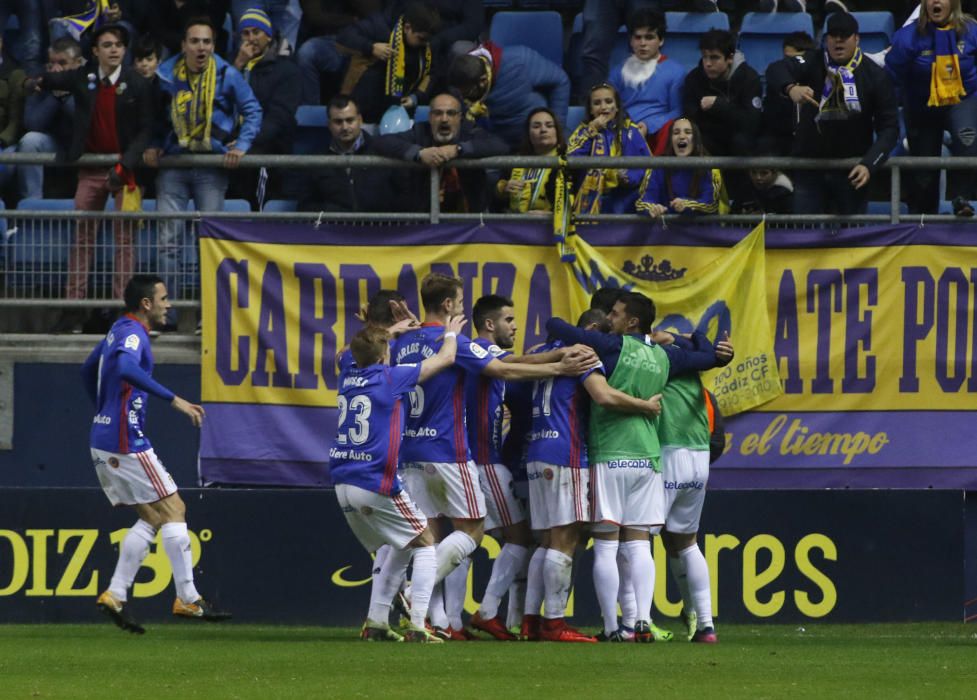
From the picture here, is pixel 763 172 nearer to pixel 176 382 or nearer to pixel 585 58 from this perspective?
pixel 585 58

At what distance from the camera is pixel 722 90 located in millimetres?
13891

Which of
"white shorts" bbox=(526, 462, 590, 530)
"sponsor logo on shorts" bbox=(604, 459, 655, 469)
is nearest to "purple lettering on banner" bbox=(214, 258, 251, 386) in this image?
"white shorts" bbox=(526, 462, 590, 530)

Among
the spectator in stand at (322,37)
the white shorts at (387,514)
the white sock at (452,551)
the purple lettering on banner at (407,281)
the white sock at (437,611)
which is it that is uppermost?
the spectator in stand at (322,37)

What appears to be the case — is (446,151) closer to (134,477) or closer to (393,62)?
(393,62)

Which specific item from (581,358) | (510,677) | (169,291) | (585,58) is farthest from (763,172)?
(510,677)

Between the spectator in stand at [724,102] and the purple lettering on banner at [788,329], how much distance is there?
0.86 metres

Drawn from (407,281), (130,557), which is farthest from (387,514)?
(407,281)

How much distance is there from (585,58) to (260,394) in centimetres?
419

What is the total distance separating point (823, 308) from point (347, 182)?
12.0 feet

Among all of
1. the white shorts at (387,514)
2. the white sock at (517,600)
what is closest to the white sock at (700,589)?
the white sock at (517,600)

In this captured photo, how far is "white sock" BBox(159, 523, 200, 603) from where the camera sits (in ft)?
36.9

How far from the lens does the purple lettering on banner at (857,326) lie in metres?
13.2

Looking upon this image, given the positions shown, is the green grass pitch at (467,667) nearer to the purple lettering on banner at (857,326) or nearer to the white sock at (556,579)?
the white sock at (556,579)

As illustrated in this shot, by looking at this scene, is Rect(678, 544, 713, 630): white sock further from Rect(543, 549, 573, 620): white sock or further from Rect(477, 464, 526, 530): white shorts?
Rect(477, 464, 526, 530): white shorts
